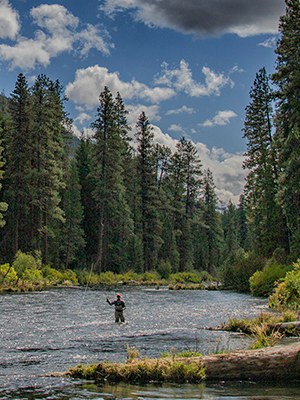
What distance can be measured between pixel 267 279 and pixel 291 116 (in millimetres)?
12241

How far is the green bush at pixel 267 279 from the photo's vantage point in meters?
32.9

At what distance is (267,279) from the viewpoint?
114 ft

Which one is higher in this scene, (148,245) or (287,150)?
(287,150)

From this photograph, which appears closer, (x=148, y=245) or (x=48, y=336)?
(x=48, y=336)

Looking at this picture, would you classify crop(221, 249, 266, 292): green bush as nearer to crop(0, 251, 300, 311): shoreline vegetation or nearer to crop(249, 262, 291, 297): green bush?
crop(0, 251, 300, 311): shoreline vegetation

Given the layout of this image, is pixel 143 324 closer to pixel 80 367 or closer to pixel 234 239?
pixel 80 367

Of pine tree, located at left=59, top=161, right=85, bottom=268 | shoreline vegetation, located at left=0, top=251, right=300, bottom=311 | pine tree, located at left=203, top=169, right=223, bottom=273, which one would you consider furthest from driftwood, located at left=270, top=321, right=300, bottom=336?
pine tree, located at left=203, top=169, right=223, bottom=273

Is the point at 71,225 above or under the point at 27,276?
above

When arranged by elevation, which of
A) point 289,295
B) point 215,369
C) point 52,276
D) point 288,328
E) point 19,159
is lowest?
point 215,369

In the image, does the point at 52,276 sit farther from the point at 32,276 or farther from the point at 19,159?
the point at 19,159

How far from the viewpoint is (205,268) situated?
9112cm

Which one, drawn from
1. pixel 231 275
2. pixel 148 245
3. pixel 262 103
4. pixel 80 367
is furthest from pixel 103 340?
pixel 148 245

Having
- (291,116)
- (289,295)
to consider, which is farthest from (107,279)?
(289,295)

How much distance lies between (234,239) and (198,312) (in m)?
77.5
